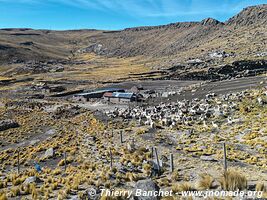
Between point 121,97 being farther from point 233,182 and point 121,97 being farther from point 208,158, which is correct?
point 233,182

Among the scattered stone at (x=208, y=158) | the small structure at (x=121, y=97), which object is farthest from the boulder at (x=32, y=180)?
the small structure at (x=121, y=97)

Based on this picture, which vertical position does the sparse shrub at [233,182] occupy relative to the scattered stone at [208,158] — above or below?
above

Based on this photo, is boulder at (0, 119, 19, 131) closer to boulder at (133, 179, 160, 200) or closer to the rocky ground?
the rocky ground

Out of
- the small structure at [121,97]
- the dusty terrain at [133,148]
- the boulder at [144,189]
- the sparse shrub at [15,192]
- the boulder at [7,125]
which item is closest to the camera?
the boulder at [144,189]

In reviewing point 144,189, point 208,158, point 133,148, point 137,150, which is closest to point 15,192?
point 144,189

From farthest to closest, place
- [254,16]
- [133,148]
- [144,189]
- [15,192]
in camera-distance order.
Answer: [254,16] < [133,148] < [15,192] < [144,189]

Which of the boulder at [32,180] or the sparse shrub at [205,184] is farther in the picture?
the boulder at [32,180]

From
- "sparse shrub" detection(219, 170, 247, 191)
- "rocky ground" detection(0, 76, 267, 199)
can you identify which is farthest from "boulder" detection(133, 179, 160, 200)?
"sparse shrub" detection(219, 170, 247, 191)

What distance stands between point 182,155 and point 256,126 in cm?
1038

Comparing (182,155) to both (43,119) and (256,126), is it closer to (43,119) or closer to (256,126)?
(256,126)

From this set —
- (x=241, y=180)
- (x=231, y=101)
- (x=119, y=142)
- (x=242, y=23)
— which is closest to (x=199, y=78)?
(x=231, y=101)

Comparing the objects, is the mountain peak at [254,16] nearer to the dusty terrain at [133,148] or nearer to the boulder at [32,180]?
the dusty terrain at [133,148]

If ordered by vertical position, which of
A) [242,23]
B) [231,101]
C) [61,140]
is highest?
[242,23]

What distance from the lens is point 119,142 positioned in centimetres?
3142
